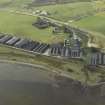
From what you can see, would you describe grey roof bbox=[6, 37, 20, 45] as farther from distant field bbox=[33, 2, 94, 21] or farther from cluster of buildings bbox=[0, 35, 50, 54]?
distant field bbox=[33, 2, 94, 21]

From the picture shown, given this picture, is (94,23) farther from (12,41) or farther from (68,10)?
(12,41)

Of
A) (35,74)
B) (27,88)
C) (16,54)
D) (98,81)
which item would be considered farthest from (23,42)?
(98,81)

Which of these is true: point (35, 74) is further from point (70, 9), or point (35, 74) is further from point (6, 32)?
point (70, 9)

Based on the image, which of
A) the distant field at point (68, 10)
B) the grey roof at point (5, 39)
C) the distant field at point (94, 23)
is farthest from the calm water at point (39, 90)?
the distant field at point (68, 10)

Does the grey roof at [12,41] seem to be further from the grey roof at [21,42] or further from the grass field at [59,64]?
the grass field at [59,64]

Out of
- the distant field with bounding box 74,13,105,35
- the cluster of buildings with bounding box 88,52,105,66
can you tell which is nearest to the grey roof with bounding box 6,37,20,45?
the distant field with bounding box 74,13,105,35
